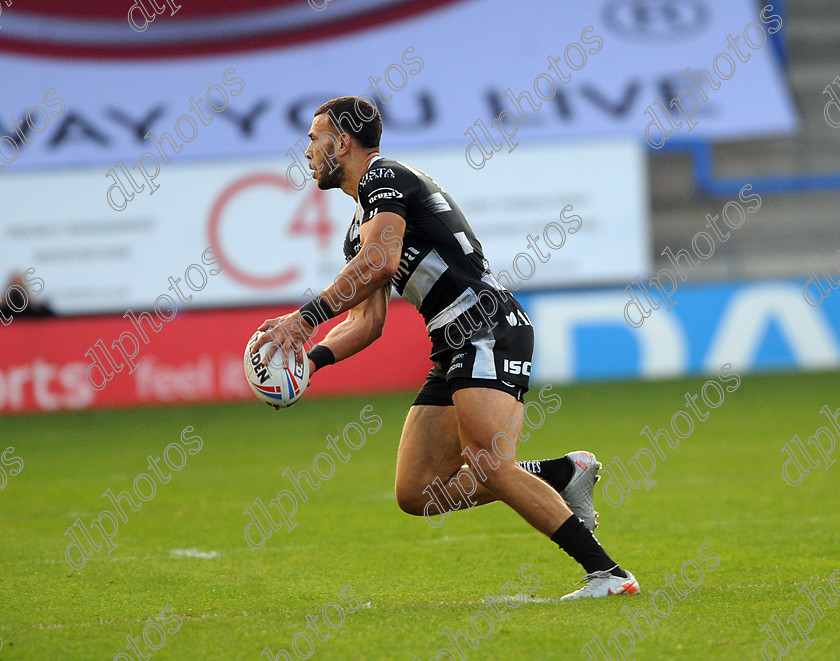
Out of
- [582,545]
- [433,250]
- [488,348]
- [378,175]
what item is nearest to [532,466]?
[582,545]

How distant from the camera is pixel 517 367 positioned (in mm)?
5020

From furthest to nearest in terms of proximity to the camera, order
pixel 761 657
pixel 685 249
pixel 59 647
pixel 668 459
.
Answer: pixel 685 249
pixel 668 459
pixel 59 647
pixel 761 657

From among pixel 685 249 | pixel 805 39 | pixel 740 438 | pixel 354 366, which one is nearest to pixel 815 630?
pixel 740 438

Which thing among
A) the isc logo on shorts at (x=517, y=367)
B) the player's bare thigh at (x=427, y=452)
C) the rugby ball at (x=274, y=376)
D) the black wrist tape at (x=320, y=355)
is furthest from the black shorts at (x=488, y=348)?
the rugby ball at (x=274, y=376)

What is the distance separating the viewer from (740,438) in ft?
36.7

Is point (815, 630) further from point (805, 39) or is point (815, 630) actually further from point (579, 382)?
point (805, 39)

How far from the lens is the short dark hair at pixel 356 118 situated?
5.14m

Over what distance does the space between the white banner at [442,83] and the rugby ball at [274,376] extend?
49.3 feet

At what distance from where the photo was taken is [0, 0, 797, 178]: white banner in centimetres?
2000

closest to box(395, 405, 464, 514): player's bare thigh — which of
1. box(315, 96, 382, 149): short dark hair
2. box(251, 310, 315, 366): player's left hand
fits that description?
box(251, 310, 315, 366): player's left hand

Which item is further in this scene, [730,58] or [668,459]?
[730,58]

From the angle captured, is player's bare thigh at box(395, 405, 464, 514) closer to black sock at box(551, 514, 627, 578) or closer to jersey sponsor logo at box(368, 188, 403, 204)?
black sock at box(551, 514, 627, 578)

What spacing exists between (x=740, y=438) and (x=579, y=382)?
5.93 m

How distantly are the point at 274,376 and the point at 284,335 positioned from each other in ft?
0.61
